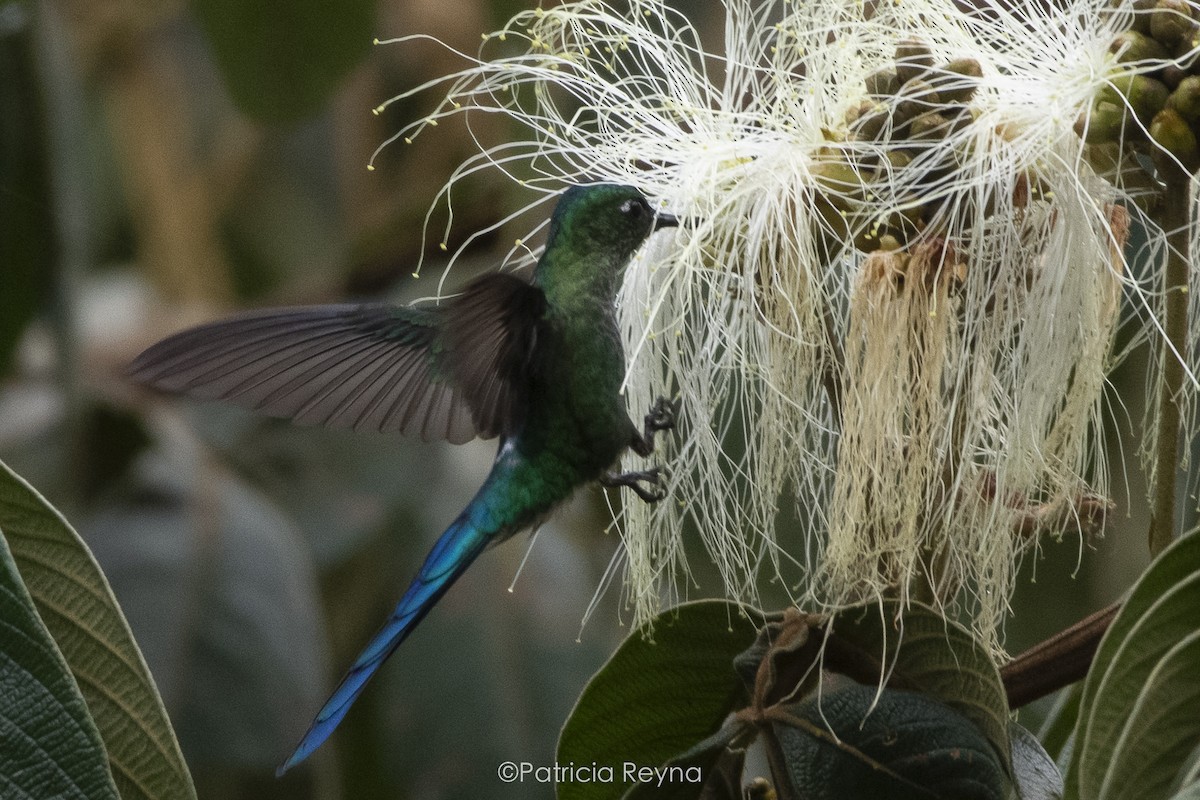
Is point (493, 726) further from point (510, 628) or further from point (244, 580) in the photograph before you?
point (244, 580)

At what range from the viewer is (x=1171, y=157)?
79 centimetres

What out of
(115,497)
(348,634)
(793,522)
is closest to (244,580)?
(115,497)

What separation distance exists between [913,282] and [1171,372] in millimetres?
160

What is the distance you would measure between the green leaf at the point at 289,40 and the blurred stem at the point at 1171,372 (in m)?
1.24

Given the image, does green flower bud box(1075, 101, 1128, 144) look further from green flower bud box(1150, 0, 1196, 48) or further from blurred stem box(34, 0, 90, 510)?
blurred stem box(34, 0, 90, 510)

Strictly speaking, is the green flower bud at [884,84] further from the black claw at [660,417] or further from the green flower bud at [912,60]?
the black claw at [660,417]

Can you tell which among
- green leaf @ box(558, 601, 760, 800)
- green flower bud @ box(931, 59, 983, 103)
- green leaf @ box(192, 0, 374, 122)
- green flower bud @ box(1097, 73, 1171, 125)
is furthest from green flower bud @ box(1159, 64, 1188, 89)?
green leaf @ box(192, 0, 374, 122)

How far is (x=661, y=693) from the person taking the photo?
2.94ft

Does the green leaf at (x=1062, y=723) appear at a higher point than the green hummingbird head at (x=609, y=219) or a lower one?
lower

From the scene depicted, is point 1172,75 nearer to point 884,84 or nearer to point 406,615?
point 884,84

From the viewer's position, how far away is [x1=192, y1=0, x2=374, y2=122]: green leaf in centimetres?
183

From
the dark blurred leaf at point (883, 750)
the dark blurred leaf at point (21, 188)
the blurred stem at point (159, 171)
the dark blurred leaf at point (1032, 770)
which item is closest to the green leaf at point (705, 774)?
the dark blurred leaf at point (883, 750)

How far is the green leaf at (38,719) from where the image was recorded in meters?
0.70

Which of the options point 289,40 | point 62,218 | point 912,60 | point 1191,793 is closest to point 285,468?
point 62,218
